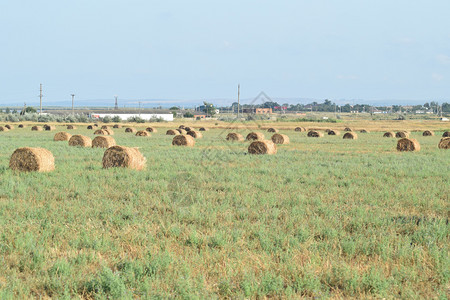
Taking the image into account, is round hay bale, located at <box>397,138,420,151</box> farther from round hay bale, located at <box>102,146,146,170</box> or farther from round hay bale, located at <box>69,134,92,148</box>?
round hay bale, located at <box>69,134,92,148</box>

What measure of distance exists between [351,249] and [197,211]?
374cm

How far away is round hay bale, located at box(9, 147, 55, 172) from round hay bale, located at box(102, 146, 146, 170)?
2258 millimetres

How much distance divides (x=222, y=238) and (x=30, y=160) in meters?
11.5

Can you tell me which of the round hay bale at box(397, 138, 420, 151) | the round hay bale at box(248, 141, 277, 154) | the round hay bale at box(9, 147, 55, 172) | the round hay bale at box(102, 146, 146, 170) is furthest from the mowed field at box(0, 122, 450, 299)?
the round hay bale at box(397, 138, 420, 151)

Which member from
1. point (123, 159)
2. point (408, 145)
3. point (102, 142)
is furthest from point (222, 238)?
point (408, 145)

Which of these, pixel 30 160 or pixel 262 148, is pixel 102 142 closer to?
pixel 262 148

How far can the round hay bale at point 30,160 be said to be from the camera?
56.2 ft

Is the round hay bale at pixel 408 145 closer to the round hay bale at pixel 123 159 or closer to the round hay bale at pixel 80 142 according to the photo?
the round hay bale at pixel 123 159

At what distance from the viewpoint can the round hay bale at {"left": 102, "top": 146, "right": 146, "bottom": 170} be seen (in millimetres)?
18234

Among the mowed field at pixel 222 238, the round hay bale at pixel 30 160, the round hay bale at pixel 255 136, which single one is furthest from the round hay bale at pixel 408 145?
the round hay bale at pixel 30 160

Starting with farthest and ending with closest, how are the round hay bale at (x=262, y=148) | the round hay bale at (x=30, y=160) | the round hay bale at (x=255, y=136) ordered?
1. the round hay bale at (x=255, y=136)
2. the round hay bale at (x=262, y=148)
3. the round hay bale at (x=30, y=160)

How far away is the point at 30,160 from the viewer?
17.2m

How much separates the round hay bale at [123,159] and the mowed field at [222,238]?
9.35ft

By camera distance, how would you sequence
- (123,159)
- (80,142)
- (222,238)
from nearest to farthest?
1. (222,238)
2. (123,159)
3. (80,142)
